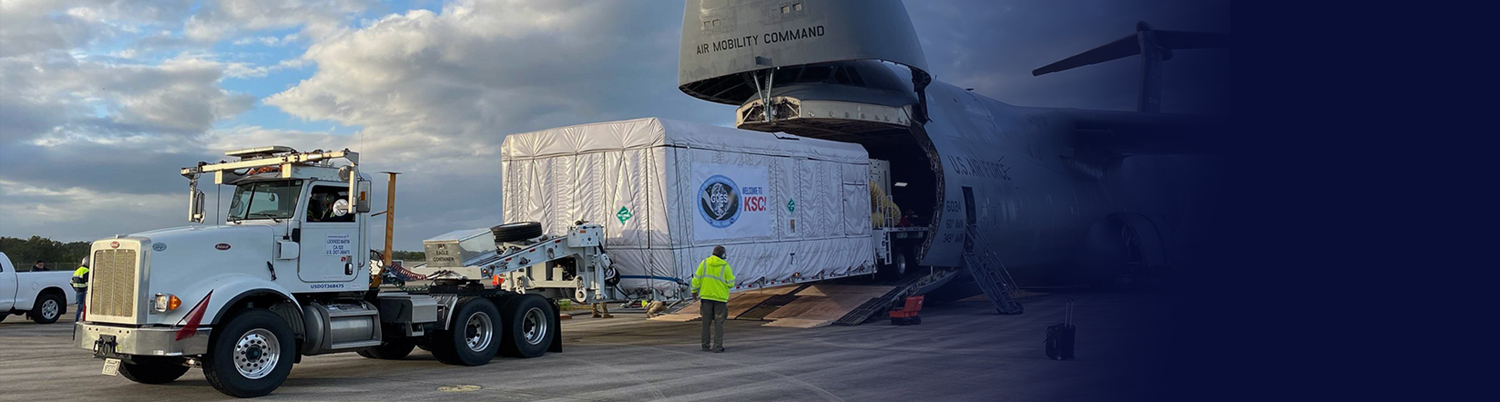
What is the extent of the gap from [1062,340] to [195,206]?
1118 cm

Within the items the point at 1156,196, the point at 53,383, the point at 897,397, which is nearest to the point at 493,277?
the point at 53,383

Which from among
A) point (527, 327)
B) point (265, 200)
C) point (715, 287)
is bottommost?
point (527, 327)

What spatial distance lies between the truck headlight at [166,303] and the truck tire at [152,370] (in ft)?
3.89

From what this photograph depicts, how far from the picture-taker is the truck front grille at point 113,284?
10.5 metres

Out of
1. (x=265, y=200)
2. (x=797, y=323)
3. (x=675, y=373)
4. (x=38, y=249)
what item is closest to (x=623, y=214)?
(x=675, y=373)

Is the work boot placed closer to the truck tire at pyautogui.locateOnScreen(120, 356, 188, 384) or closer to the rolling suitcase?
the rolling suitcase

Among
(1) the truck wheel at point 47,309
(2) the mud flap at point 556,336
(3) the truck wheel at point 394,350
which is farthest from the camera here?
(1) the truck wheel at point 47,309

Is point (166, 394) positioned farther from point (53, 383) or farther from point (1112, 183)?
point (1112, 183)

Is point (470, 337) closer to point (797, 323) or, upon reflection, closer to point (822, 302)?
point (797, 323)

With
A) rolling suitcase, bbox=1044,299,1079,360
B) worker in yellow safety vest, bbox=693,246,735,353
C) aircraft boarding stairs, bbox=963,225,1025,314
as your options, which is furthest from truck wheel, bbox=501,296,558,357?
aircraft boarding stairs, bbox=963,225,1025,314

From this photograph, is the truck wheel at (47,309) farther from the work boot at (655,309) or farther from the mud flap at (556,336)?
the mud flap at (556,336)

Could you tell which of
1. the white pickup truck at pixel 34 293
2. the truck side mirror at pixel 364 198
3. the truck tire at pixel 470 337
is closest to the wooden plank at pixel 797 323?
the truck tire at pixel 470 337

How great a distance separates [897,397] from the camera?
10164 millimetres

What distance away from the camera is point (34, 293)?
24.1m
